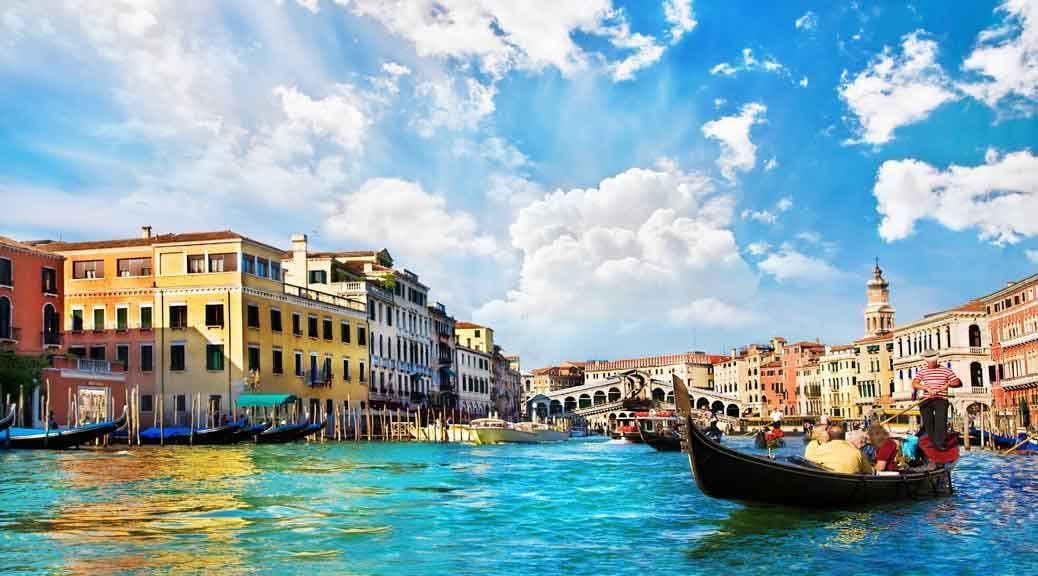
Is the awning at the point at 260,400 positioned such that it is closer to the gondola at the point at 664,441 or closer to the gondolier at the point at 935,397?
the gondola at the point at 664,441

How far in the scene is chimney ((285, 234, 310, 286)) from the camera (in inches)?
1402

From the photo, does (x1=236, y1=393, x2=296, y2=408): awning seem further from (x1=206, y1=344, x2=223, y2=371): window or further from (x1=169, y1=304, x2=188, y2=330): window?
(x1=169, y1=304, x2=188, y2=330): window

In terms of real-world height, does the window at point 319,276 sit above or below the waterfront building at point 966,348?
above

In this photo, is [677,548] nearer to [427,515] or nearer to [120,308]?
[427,515]

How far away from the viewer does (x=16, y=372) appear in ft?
78.9

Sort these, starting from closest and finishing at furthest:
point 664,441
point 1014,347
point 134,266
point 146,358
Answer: point 146,358 < point 134,266 < point 664,441 < point 1014,347

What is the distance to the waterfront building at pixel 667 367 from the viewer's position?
91625 mm

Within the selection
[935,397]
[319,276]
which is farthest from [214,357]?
[935,397]

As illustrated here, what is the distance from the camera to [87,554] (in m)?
7.91

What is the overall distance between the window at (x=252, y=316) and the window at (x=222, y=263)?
1.16m

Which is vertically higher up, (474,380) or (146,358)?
(146,358)

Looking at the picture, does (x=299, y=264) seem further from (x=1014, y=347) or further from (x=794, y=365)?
(x=794, y=365)

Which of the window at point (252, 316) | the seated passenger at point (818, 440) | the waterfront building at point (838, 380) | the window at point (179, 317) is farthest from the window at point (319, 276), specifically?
the waterfront building at point (838, 380)

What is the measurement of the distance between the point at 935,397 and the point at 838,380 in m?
60.3
